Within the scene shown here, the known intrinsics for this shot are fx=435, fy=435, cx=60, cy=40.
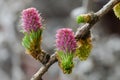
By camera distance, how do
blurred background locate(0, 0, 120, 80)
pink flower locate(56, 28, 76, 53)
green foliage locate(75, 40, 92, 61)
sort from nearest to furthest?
pink flower locate(56, 28, 76, 53) < green foliage locate(75, 40, 92, 61) < blurred background locate(0, 0, 120, 80)

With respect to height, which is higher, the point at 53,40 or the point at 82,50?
the point at 82,50

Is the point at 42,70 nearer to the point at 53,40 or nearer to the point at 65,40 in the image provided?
the point at 65,40

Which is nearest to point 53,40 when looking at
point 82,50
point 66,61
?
point 82,50

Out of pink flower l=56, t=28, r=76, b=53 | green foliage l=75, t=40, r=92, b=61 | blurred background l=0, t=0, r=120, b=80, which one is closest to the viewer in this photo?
pink flower l=56, t=28, r=76, b=53

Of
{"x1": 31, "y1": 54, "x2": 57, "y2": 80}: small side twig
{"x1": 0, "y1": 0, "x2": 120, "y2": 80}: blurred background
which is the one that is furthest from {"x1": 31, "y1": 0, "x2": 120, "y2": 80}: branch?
{"x1": 0, "y1": 0, "x2": 120, "y2": 80}: blurred background

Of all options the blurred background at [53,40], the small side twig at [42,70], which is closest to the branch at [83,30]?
the small side twig at [42,70]

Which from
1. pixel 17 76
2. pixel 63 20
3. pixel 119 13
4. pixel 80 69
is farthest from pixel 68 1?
pixel 119 13

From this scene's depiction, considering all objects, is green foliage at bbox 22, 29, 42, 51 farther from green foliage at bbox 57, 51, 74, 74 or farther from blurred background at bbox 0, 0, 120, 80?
blurred background at bbox 0, 0, 120, 80
